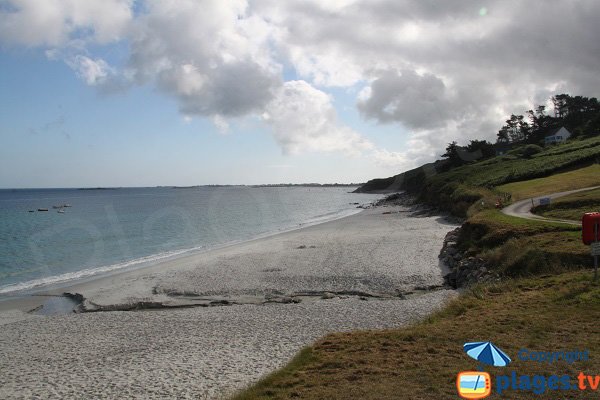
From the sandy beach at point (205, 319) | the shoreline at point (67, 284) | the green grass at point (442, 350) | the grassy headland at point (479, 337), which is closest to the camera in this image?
the green grass at point (442, 350)

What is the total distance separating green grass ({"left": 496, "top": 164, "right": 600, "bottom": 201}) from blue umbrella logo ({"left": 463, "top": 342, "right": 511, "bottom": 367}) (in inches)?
1546

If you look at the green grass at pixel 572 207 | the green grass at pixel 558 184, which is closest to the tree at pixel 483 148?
the green grass at pixel 558 184

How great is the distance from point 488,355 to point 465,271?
14786 millimetres

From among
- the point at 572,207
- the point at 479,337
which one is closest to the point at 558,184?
the point at 572,207

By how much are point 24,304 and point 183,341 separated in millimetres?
14300

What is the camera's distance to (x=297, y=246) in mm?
40875

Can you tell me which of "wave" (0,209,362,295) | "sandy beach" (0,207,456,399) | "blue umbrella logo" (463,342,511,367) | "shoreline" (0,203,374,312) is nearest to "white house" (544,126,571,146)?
"sandy beach" (0,207,456,399)

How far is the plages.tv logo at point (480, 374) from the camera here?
8.89 meters

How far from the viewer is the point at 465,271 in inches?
949

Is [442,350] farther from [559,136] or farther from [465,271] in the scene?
[559,136]

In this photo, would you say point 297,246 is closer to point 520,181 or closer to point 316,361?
point 316,361

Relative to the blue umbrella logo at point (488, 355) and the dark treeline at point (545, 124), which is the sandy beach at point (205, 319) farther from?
the dark treeline at point (545, 124)

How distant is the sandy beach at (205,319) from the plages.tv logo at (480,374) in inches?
244

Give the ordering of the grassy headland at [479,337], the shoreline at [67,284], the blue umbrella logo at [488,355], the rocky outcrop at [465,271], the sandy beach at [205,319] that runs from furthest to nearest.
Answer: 1. the shoreline at [67,284]
2. the rocky outcrop at [465,271]
3. the sandy beach at [205,319]
4. the blue umbrella logo at [488,355]
5. the grassy headland at [479,337]
